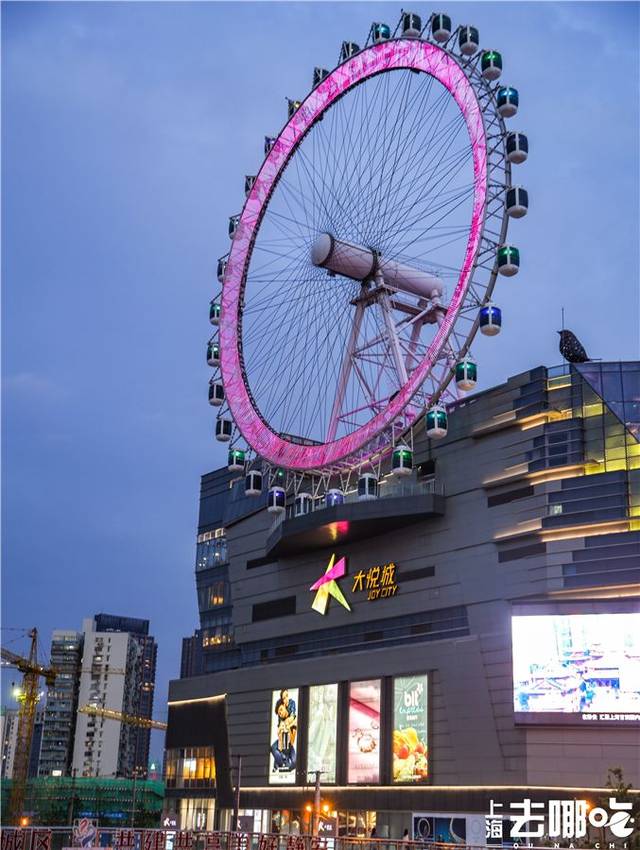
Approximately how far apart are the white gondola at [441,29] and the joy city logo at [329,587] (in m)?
30.5

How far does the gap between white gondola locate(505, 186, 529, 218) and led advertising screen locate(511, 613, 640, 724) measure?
1910 cm

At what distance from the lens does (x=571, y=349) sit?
59.7 meters

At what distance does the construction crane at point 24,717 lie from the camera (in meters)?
114

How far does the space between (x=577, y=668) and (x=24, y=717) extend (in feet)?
296

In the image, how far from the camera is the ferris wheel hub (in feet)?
185

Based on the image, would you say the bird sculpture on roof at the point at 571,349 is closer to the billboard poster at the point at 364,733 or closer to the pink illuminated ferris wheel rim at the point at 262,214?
the pink illuminated ferris wheel rim at the point at 262,214

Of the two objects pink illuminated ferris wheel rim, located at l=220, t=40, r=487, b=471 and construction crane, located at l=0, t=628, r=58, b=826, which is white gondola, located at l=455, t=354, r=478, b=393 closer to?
pink illuminated ferris wheel rim, located at l=220, t=40, r=487, b=471

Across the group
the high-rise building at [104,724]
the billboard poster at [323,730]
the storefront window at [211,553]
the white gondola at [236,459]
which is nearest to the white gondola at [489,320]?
the white gondola at [236,459]

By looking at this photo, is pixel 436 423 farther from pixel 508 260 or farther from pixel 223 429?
pixel 223 429

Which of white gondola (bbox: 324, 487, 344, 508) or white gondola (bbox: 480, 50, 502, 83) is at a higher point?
white gondola (bbox: 480, 50, 502, 83)

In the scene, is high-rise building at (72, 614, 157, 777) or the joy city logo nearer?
the joy city logo

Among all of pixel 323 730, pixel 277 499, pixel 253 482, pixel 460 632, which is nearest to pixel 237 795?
pixel 323 730

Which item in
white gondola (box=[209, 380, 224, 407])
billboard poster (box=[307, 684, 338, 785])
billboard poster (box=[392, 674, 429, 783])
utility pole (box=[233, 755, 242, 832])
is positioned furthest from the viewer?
white gondola (box=[209, 380, 224, 407])

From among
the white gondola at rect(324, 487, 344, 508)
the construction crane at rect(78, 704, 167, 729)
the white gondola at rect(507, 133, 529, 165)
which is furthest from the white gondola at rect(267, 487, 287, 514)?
the construction crane at rect(78, 704, 167, 729)
